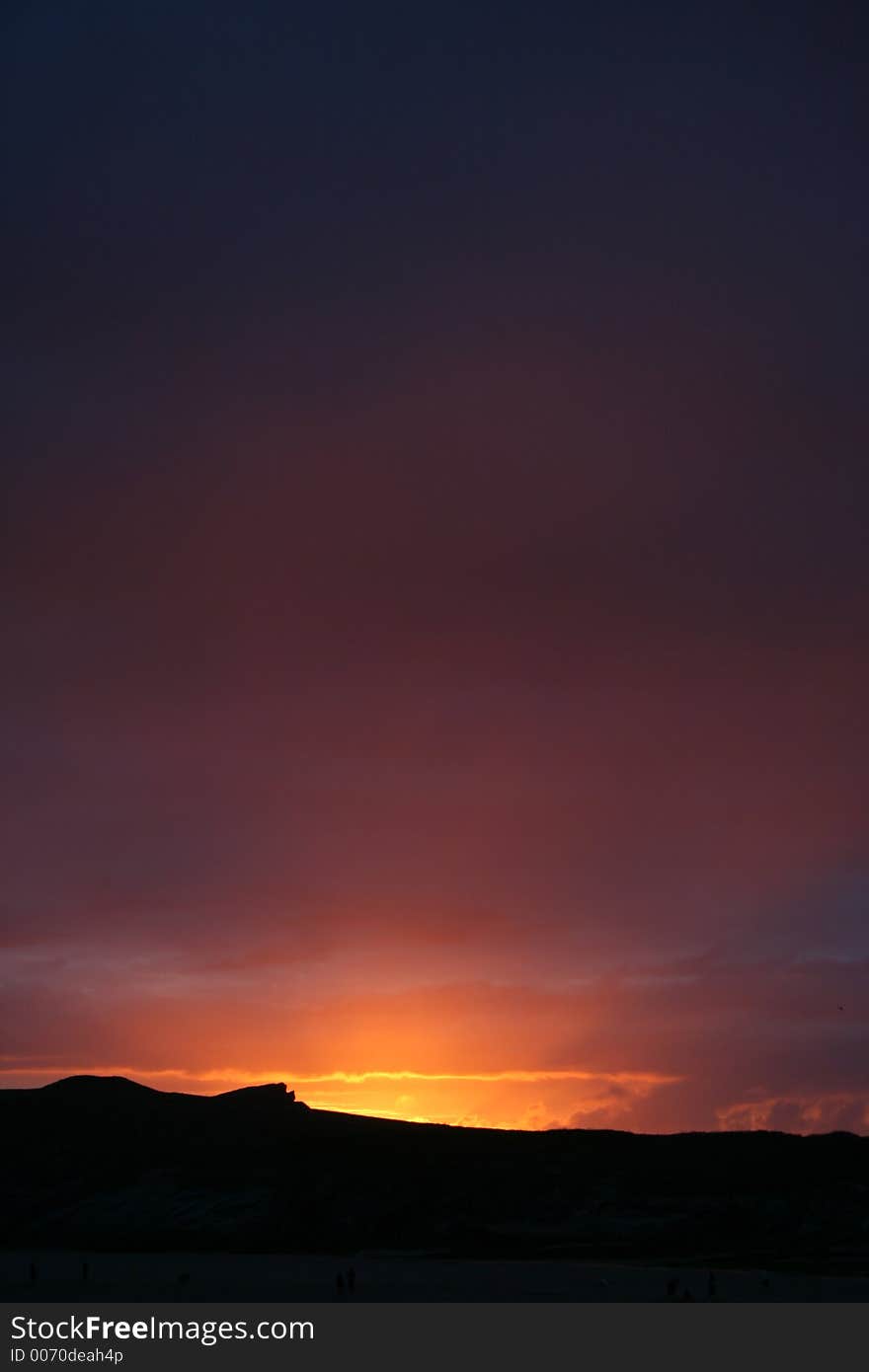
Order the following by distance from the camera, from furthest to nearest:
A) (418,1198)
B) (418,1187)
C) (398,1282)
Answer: (418,1187) < (418,1198) < (398,1282)

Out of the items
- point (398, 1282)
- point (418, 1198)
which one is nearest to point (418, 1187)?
point (418, 1198)

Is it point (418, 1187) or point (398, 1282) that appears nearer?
point (398, 1282)

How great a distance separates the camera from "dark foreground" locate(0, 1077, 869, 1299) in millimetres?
78688

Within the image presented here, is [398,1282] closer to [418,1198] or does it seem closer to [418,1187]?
[418,1198]

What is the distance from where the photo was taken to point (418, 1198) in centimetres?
10569

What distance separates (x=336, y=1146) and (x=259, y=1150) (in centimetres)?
844

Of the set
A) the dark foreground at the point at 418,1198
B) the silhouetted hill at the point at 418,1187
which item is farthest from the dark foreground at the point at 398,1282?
the silhouetted hill at the point at 418,1187

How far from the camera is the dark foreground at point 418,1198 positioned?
78.7 metres

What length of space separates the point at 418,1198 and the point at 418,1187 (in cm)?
269

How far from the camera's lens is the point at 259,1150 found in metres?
125

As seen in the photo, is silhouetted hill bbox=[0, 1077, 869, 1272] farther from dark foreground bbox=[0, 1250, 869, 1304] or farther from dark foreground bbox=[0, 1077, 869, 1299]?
dark foreground bbox=[0, 1250, 869, 1304]
